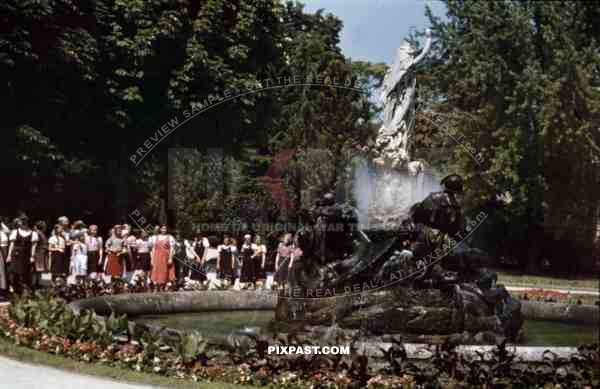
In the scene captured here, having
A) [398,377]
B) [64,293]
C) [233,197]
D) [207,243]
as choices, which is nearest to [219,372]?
[398,377]

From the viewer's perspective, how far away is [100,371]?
1036cm

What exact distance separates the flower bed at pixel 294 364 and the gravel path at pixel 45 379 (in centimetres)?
62

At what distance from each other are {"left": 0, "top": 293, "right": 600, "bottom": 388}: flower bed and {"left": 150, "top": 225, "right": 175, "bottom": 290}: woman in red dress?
27.3 ft

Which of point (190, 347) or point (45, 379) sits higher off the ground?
point (190, 347)

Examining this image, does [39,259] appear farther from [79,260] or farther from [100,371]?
[100,371]

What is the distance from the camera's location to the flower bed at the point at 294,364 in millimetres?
9844

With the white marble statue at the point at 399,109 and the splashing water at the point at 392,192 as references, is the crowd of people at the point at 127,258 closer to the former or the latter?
the splashing water at the point at 392,192

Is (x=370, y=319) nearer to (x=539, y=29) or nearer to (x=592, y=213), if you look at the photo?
(x=592, y=213)

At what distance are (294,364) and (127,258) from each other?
449 inches

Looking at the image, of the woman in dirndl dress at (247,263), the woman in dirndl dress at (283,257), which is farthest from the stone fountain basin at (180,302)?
the woman in dirndl dress at (247,263)

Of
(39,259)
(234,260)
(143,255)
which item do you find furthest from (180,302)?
(234,260)

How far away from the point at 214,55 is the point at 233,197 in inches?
219

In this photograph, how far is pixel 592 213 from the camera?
35.1 metres

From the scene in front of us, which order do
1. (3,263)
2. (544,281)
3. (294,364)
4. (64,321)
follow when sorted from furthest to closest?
(544,281) → (3,263) → (64,321) → (294,364)
